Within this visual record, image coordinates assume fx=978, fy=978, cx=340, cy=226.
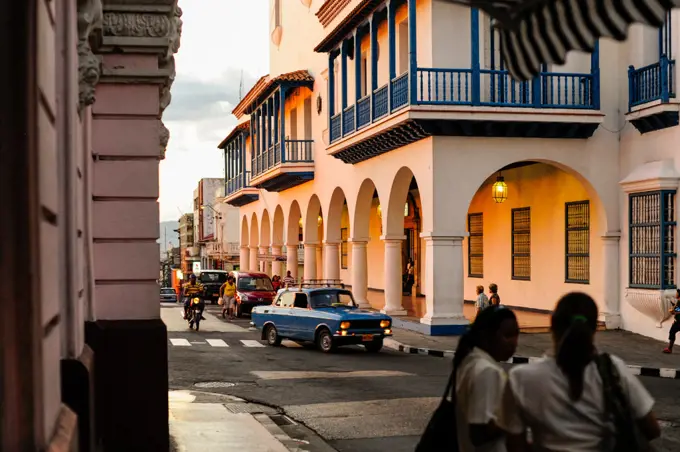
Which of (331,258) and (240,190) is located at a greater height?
(240,190)

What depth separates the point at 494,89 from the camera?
2292 cm

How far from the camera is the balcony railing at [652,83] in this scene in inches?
816

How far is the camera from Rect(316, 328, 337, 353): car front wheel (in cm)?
2067

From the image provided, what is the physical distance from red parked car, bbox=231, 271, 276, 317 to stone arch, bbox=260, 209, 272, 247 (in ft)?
41.1

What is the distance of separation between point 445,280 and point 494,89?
467 centimetres

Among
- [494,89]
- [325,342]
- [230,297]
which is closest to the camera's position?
[325,342]

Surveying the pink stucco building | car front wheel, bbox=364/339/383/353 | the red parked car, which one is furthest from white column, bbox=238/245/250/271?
the pink stucco building

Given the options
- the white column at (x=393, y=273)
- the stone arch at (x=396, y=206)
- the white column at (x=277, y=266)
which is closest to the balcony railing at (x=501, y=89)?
the stone arch at (x=396, y=206)

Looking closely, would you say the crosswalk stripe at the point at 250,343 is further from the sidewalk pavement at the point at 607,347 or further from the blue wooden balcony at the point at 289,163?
the blue wooden balcony at the point at 289,163

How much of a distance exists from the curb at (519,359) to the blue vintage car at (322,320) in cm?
69

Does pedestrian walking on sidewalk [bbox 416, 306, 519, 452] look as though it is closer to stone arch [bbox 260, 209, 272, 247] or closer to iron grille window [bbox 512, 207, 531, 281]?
iron grille window [bbox 512, 207, 531, 281]

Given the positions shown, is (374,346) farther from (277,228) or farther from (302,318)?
(277,228)

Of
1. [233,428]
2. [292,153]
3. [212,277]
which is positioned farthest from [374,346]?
[212,277]

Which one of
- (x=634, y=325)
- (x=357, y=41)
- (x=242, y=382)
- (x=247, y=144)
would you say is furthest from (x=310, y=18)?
(x=242, y=382)
